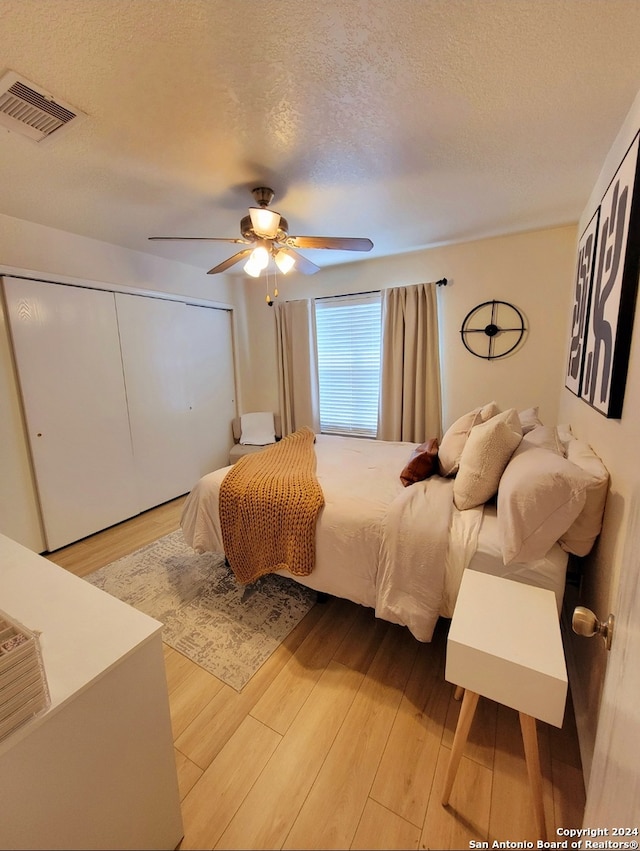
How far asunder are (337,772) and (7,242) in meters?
3.66

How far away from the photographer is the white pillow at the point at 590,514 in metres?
1.27

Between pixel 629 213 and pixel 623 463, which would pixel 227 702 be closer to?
pixel 623 463

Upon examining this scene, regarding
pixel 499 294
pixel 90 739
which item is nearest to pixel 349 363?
pixel 499 294

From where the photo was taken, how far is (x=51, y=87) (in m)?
1.27

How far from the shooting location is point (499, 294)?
3.06 metres

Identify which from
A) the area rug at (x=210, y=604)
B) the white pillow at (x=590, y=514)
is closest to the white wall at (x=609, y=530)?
the white pillow at (x=590, y=514)

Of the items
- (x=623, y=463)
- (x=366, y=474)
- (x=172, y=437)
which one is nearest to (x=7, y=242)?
(x=172, y=437)

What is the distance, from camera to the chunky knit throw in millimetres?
1831

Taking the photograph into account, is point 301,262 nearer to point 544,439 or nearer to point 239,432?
point 544,439

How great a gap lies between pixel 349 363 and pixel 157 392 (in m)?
2.09

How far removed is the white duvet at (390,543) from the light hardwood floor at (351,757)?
0.31 m

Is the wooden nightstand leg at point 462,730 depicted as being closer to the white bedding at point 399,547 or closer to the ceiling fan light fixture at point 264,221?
the white bedding at point 399,547

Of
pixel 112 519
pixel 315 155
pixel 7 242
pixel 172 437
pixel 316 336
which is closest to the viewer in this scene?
pixel 315 155

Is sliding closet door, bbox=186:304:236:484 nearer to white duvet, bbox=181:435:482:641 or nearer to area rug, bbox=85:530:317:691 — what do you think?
area rug, bbox=85:530:317:691
